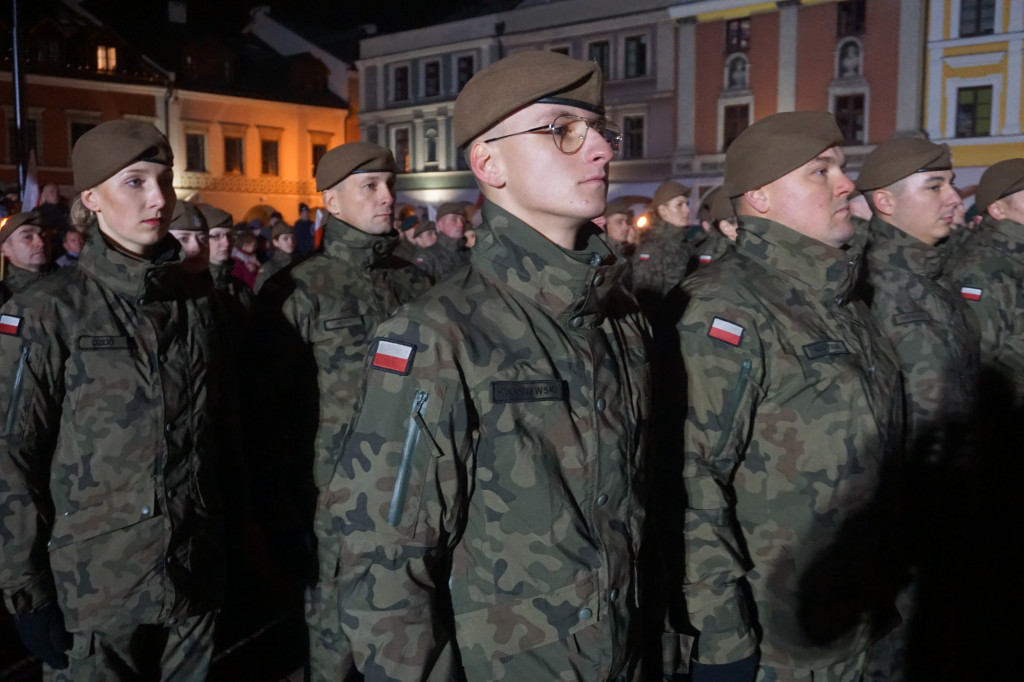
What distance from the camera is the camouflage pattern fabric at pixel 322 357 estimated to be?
3920 millimetres

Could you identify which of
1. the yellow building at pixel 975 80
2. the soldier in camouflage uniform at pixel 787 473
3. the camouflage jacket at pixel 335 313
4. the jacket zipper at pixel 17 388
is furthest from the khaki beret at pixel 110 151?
the yellow building at pixel 975 80

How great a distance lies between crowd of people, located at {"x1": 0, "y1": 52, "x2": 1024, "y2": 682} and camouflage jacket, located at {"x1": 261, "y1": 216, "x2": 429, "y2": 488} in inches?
0.6

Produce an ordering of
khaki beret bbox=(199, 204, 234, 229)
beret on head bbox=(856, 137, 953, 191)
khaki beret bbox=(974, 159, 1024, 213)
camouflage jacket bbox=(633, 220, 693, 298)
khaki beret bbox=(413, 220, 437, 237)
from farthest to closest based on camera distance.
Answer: khaki beret bbox=(413, 220, 437, 237), camouflage jacket bbox=(633, 220, 693, 298), khaki beret bbox=(199, 204, 234, 229), khaki beret bbox=(974, 159, 1024, 213), beret on head bbox=(856, 137, 953, 191)

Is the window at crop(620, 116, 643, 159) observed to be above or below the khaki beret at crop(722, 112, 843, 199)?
above

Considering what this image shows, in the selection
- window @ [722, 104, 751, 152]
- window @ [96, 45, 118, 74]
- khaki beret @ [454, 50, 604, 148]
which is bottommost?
khaki beret @ [454, 50, 604, 148]

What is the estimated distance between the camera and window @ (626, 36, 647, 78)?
3103 centimetres

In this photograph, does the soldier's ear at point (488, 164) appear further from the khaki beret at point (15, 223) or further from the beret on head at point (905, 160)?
the khaki beret at point (15, 223)

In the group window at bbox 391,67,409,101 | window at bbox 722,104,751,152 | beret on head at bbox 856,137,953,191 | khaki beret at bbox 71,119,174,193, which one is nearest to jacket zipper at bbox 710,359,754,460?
beret on head at bbox 856,137,953,191

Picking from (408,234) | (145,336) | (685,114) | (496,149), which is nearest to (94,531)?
(145,336)

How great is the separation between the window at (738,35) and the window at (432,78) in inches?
496

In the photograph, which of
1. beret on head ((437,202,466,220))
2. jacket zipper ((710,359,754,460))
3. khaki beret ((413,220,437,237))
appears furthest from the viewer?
khaki beret ((413,220,437,237))

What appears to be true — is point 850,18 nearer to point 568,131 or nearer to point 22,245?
point 22,245

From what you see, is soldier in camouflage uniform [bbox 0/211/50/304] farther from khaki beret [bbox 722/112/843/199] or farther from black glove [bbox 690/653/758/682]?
black glove [bbox 690/653/758/682]

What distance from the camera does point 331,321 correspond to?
407cm
